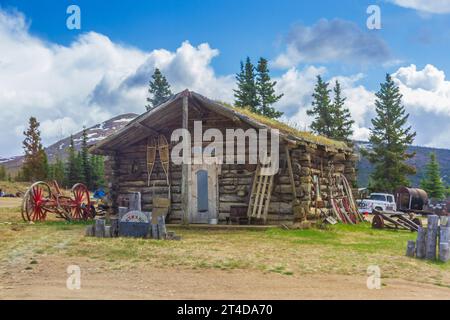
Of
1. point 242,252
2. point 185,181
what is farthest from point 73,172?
point 242,252

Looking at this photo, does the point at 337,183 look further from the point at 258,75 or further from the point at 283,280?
the point at 258,75

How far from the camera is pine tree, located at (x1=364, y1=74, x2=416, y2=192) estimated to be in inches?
1752

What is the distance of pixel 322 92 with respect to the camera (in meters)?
48.2

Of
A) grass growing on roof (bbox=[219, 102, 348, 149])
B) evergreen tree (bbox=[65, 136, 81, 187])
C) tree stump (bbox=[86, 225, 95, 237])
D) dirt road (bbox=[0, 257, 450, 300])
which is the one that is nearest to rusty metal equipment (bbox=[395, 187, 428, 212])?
grass growing on roof (bbox=[219, 102, 348, 149])

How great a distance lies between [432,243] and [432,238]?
0.11 m

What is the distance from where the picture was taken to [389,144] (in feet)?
149

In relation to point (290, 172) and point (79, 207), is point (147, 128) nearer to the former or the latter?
point (79, 207)

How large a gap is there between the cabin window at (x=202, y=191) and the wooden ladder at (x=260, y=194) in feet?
6.40

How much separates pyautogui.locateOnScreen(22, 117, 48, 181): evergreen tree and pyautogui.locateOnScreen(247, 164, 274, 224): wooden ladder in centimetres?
4182

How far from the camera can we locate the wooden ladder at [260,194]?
52.3 ft

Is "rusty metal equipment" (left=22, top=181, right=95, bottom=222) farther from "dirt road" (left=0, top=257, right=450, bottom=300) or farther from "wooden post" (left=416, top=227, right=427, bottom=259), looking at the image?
"wooden post" (left=416, top=227, right=427, bottom=259)

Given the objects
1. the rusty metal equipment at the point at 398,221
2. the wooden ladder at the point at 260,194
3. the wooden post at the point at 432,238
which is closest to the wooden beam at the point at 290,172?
the wooden ladder at the point at 260,194

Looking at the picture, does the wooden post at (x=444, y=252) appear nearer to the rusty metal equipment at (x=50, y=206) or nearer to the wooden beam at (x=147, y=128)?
the wooden beam at (x=147, y=128)
